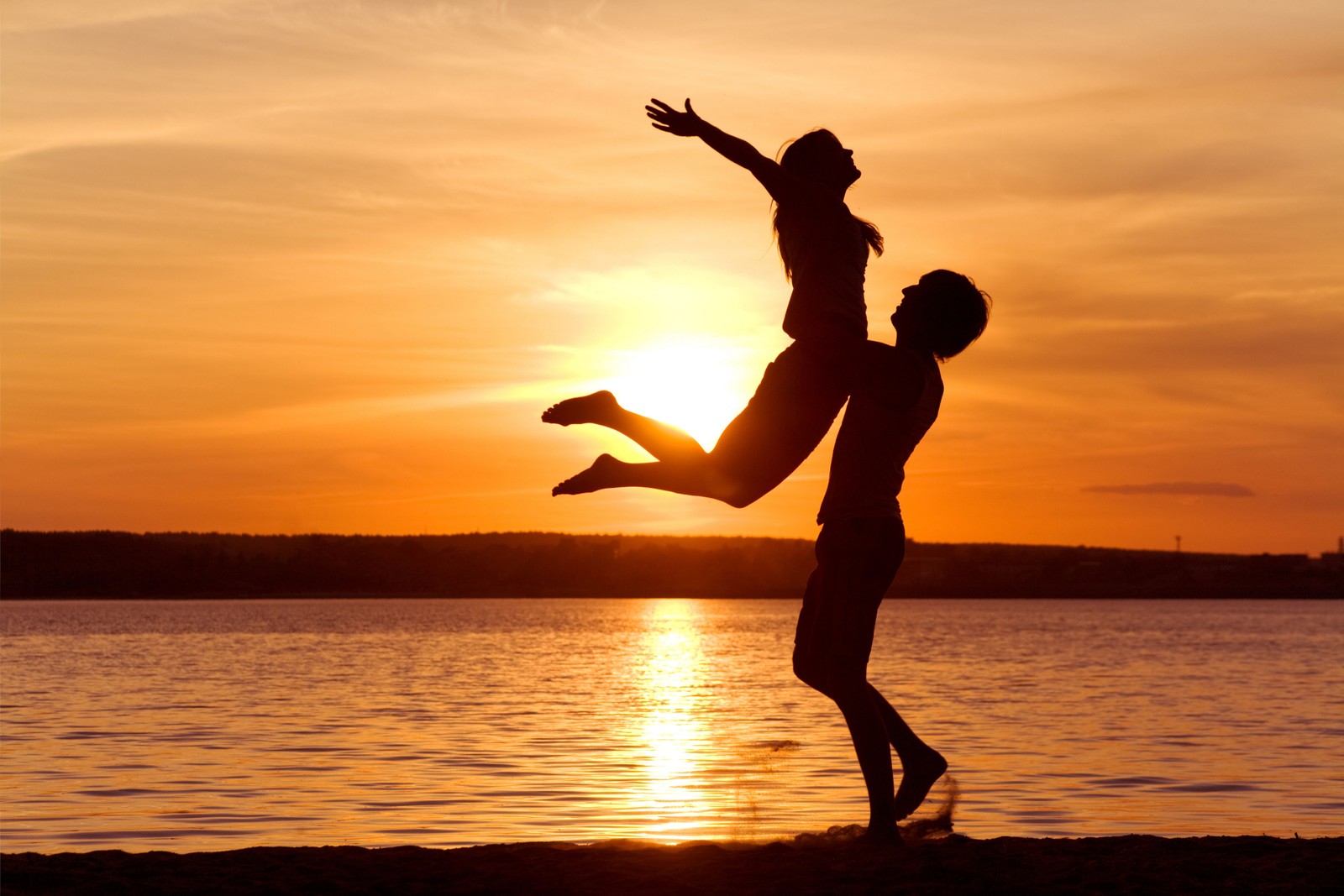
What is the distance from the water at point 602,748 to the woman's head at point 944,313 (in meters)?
2.24

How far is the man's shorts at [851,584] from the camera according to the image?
7.28 metres

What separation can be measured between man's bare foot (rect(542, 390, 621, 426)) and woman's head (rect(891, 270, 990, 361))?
1506 mm

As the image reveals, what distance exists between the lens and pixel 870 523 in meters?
7.27

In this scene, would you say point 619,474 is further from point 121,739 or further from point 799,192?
point 121,739

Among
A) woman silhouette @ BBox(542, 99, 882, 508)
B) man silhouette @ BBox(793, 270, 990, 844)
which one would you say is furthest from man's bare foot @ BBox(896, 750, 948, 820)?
woman silhouette @ BBox(542, 99, 882, 508)

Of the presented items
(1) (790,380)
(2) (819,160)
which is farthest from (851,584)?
(2) (819,160)

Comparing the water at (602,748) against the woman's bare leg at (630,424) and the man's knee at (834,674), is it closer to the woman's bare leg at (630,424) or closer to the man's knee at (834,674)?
the man's knee at (834,674)

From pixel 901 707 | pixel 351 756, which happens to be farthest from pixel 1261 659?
pixel 351 756

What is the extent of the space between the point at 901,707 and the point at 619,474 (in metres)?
23.3

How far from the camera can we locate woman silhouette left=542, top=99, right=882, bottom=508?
6895mm

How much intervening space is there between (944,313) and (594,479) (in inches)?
74.1

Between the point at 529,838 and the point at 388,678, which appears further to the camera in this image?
the point at 388,678

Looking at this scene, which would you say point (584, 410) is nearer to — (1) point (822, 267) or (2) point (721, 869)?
(1) point (822, 267)

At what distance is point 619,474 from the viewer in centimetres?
708
